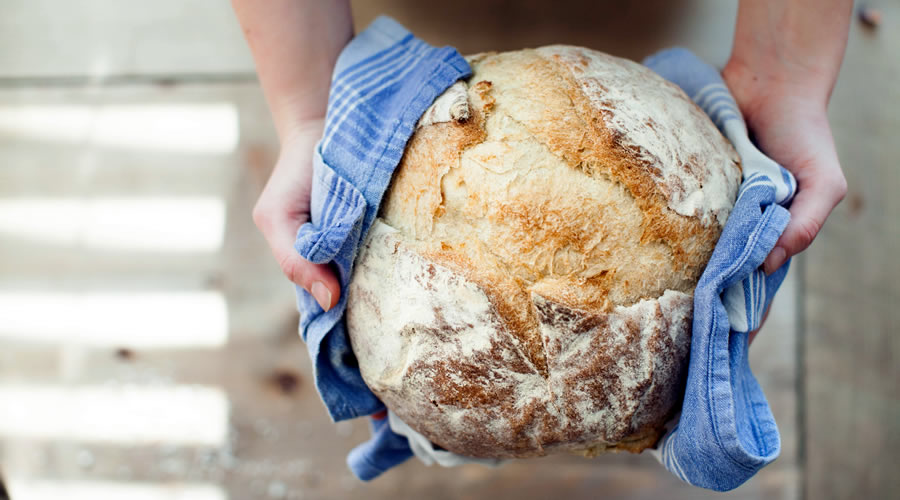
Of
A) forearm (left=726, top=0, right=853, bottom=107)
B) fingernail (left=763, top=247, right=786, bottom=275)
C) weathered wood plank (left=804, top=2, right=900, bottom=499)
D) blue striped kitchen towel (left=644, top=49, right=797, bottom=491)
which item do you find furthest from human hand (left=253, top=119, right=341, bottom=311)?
weathered wood plank (left=804, top=2, right=900, bottom=499)

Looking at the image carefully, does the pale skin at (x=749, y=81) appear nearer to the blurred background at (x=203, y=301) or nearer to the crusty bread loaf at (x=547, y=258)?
the crusty bread loaf at (x=547, y=258)

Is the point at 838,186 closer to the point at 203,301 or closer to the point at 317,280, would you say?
the point at 317,280

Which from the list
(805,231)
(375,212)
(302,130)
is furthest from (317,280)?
(805,231)

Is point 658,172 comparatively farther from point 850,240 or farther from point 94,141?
point 94,141

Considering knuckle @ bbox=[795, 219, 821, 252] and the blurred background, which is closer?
knuckle @ bbox=[795, 219, 821, 252]

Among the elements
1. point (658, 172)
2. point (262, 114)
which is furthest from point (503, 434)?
point (262, 114)

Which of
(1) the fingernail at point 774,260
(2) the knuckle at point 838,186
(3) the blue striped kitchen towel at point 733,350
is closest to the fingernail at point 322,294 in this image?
(3) the blue striped kitchen towel at point 733,350

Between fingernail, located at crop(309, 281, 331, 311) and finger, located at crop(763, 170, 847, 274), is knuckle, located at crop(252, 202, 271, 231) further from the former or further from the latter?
finger, located at crop(763, 170, 847, 274)
